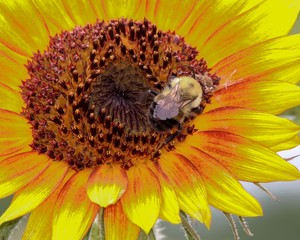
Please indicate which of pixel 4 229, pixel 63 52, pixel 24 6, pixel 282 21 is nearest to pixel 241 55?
pixel 282 21

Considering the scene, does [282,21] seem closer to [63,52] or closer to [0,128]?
[63,52]

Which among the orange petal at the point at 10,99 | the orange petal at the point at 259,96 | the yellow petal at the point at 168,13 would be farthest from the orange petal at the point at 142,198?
the yellow petal at the point at 168,13

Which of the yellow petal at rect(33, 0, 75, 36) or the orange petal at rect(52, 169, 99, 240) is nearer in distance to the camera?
the orange petal at rect(52, 169, 99, 240)

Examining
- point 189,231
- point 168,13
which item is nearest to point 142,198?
point 189,231

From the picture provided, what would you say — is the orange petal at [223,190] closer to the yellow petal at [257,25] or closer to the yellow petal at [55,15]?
the yellow petal at [257,25]

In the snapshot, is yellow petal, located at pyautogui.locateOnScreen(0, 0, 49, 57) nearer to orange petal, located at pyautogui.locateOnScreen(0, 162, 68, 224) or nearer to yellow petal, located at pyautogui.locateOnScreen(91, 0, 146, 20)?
yellow petal, located at pyautogui.locateOnScreen(91, 0, 146, 20)

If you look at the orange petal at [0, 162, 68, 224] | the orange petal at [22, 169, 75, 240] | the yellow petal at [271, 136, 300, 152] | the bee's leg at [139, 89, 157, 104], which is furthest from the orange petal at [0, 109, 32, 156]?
the yellow petal at [271, 136, 300, 152]
